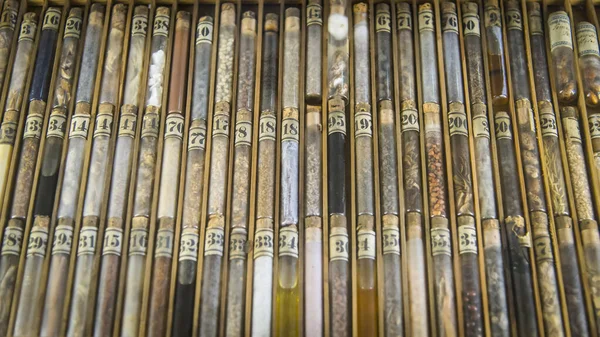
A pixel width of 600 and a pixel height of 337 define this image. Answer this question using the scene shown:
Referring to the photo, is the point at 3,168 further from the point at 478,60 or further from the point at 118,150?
the point at 478,60

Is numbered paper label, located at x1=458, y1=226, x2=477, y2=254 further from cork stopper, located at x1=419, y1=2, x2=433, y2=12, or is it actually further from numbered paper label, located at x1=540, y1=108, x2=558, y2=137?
cork stopper, located at x1=419, y1=2, x2=433, y2=12

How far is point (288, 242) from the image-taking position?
4.12 metres

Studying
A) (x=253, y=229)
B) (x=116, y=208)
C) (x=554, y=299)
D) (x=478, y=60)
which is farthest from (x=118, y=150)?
(x=554, y=299)

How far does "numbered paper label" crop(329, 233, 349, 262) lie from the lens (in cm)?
408

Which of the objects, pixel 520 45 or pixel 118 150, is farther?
pixel 520 45

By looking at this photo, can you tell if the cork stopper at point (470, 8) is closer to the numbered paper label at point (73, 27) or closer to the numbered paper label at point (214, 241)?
the numbered paper label at point (214, 241)

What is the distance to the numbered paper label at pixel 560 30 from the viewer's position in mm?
4680

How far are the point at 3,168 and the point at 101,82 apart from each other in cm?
68

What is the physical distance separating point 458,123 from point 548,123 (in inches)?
18.5

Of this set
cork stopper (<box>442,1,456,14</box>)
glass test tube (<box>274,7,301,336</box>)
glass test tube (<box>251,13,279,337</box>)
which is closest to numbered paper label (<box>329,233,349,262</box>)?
glass test tube (<box>274,7,301,336</box>)

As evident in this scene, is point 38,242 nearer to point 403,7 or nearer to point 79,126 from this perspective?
point 79,126

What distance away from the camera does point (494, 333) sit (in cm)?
392

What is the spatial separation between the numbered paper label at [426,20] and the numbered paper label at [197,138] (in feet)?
4.33

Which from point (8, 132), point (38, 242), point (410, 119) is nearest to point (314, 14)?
point (410, 119)
